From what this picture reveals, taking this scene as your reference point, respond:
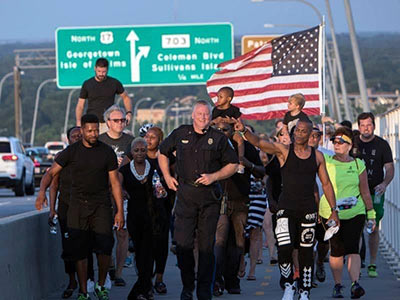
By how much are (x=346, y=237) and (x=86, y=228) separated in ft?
9.13

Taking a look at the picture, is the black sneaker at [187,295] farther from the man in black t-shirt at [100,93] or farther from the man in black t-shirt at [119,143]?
the man in black t-shirt at [100,93]

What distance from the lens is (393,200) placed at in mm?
17438

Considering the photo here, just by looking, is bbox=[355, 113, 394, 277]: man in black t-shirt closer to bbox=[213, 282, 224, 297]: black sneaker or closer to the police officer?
bbox=[213, 282, 224, 297]: black sneaker

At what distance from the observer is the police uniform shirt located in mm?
11656

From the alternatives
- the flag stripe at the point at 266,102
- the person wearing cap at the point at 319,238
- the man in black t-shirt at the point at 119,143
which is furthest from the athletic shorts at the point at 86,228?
the flag stripe at the point at 266,102

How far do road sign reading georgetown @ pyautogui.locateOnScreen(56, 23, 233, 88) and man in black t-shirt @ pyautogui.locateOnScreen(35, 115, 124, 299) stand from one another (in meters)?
25.8

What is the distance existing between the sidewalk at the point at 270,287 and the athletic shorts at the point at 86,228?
0.94m

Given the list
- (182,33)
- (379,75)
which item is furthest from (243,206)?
(379,75)

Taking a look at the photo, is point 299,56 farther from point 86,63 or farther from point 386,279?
point 86,63

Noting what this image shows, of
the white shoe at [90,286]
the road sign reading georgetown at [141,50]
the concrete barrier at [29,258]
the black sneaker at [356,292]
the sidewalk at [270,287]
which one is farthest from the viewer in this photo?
the road sign reading georgetown at [141,50]

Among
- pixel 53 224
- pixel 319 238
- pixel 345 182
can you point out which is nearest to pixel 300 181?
pixel 345 182

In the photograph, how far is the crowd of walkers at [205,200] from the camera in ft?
38.5

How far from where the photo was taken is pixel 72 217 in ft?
39.2

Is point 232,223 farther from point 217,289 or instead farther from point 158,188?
point 158,188
